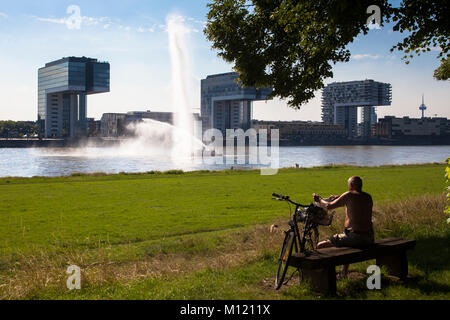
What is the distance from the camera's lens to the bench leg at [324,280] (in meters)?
6.99

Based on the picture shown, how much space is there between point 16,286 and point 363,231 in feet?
19.2

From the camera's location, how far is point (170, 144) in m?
122

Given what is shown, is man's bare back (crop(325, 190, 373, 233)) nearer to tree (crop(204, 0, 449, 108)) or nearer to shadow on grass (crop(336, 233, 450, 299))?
shadow on grass (crop(336, 233, 450, 299))

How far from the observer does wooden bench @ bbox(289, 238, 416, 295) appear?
22.6 ft

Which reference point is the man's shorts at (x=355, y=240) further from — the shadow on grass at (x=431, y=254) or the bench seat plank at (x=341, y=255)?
the shadow on grass at (x=431, y=254)

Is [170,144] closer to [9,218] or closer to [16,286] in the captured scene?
[9,218]

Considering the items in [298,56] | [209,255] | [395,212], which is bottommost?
[209,255]

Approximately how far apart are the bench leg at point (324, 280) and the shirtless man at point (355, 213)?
0.75 m

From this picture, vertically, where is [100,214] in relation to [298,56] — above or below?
below

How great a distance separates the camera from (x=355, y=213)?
740cm

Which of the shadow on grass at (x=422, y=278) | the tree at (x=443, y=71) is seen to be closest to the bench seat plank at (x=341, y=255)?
the shadow on grass at (x=422, y=278)
